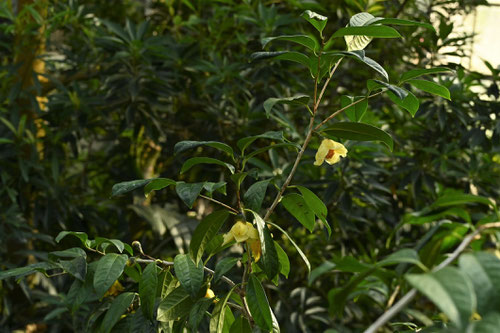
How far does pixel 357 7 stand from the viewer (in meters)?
2.15

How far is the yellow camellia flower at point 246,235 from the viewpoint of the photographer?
868 millimetres

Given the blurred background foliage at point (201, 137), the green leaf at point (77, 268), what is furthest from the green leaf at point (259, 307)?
the blurred background foliage at point (201, 137)

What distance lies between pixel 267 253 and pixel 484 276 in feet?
1.27

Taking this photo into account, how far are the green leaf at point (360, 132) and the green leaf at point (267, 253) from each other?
189 mm

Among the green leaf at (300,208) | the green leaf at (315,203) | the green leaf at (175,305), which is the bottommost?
the green leaf at (175,305)

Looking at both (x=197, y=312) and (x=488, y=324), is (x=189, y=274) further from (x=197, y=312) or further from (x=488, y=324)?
(x=488, y=324)

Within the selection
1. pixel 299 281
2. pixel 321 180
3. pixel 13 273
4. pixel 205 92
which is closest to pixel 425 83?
pixel 13 273

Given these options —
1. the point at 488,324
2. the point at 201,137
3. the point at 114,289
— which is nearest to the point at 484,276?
the point at 488,324

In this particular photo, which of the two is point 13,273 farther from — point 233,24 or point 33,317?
point 233,24

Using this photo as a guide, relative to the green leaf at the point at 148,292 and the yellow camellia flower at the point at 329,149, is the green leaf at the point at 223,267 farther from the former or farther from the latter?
the yellow camellia flower at the point at 329,149

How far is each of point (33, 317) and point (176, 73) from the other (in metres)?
0.95

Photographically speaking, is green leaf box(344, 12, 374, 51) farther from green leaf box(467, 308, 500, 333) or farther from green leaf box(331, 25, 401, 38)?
green leaf box(467, 308, 500, 333)

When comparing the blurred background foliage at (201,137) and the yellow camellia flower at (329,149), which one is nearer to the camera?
the yellow camellia flower at (329,149)

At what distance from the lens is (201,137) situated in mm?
2164
